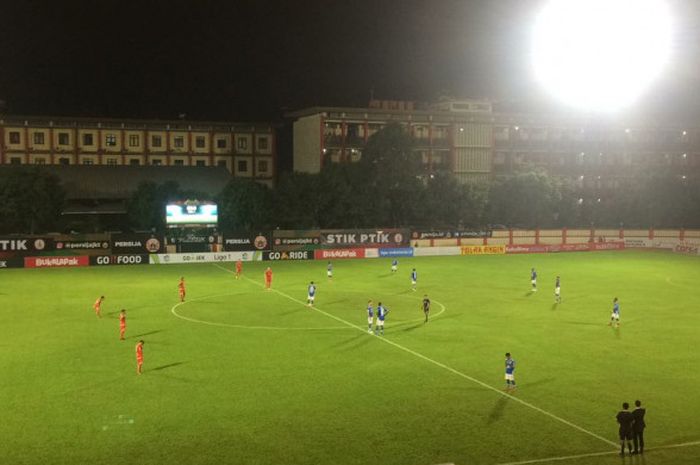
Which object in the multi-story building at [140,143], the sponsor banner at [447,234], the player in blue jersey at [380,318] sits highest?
the multi-story building at [140,143]

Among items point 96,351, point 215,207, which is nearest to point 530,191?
point 215,207

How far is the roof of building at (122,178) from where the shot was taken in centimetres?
9481

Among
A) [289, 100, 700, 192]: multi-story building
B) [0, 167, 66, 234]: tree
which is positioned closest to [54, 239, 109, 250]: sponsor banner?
[0, 167, 66, 234]: tree

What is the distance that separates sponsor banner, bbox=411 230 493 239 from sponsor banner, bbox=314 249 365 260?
25.8 feet

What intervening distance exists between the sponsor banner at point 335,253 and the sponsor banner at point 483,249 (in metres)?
13.6

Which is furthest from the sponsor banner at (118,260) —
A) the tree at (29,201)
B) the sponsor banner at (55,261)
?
the tree at (29,201)

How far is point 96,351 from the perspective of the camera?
31.7 metres

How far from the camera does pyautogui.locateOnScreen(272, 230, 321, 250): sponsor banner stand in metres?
75.3

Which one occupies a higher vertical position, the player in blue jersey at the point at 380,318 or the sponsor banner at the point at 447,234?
the sponsor banner at the point at 447,234

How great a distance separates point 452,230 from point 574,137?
4620cm

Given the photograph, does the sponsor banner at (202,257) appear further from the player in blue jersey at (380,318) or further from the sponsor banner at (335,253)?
the player in blue jersey at (380,318)

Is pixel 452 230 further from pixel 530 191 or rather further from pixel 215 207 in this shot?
pixel 215 207

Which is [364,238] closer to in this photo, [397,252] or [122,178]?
[397,252]

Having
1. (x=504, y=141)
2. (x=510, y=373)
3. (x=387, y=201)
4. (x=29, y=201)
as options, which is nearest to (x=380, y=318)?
(x=510, y=373)
